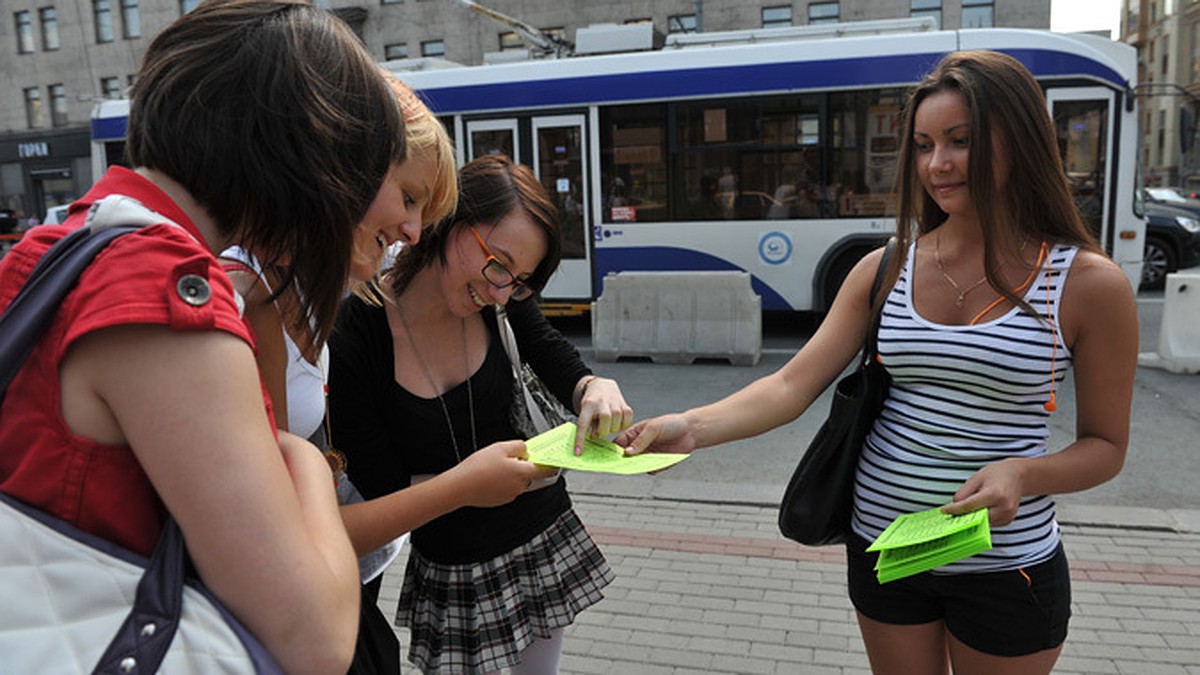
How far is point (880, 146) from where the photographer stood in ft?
30.2

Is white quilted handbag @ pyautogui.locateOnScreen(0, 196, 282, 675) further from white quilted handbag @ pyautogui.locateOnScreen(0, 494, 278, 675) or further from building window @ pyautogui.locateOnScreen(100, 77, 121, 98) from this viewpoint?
building window @ pyautogui.locateOnScreen(100, 77, 121, 98)

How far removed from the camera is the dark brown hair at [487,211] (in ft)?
6.61

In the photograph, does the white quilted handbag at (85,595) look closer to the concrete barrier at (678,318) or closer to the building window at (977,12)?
the concrete barrier at (678,318)

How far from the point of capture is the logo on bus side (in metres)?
9.52

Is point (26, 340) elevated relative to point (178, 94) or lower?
lower

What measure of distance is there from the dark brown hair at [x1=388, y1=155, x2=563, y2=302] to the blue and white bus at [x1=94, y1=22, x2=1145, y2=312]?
7.74 meters

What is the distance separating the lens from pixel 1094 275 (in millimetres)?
1754

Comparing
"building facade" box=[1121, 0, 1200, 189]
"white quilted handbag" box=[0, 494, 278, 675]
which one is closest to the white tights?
"white quilted handbag" box=[0, 494, 278, 675]

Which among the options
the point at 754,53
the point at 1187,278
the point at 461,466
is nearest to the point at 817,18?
the point at 754,53

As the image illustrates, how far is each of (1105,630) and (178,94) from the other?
153 inches

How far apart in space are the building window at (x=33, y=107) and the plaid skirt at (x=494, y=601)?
139ft

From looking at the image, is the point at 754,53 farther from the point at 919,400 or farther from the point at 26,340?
the point at 26,340

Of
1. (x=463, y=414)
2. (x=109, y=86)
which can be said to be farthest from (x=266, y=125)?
(x=109, y=86)

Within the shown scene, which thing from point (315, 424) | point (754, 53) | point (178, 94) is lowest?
point (315, 424)
